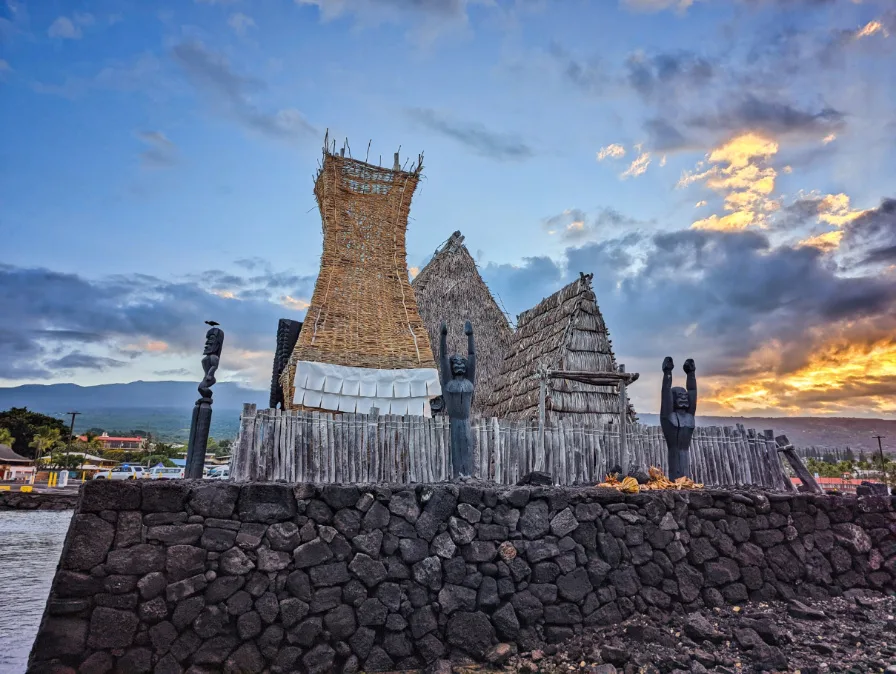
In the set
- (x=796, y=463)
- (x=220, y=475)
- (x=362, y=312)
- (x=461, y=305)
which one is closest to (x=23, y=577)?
(x=220, y=475)

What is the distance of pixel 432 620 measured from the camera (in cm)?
604

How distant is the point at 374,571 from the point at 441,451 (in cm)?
239

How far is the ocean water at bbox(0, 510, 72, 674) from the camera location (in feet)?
22.5

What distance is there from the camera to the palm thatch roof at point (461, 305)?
18.2 meters

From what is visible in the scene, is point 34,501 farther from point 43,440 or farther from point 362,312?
point 43,440

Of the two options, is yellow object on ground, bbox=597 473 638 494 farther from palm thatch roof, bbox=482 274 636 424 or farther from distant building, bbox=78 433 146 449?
distant building, bbox=78 433 146 449

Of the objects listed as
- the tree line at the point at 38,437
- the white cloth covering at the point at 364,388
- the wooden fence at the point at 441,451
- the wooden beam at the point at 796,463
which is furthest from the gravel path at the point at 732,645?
the tree line at the point at 38,437

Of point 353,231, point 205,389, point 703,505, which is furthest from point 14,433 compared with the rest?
point 703,505

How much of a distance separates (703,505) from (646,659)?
2430 millimetres

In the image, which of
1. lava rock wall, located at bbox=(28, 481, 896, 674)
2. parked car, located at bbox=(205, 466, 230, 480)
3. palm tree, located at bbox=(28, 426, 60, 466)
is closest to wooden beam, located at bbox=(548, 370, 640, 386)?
lava rock wall, located at bbox=(28, 481, 896, 674)

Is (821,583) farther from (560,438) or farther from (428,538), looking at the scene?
(428,538)

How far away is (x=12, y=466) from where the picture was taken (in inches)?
1556

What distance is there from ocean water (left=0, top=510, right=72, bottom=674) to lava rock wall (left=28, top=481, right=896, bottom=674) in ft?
6.63

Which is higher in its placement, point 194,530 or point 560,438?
point 560,438
